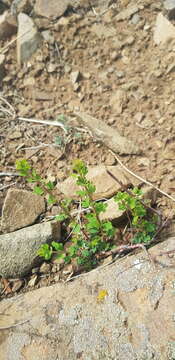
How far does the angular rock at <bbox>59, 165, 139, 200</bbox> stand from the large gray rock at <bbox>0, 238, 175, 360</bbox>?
0.61 metres

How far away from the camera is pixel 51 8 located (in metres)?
4.06

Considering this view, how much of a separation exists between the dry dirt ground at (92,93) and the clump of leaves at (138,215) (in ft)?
1.18

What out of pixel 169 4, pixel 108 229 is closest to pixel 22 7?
pixel 169 4

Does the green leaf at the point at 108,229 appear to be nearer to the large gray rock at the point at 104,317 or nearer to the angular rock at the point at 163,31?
the large gray rock at the point at 104,317

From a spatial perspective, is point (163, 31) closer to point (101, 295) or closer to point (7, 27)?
point (7, 27)

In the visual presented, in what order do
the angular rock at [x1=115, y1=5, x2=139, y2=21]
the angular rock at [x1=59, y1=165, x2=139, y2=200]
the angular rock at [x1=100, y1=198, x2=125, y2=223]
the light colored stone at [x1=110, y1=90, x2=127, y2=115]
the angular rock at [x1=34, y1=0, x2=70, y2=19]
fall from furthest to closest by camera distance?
the angular rock at [x1=34, y1=0, x2=70, y2=19] < the angular rock at [x1=115, y1=5, x2=139, y2=21] < the light colored stone at [x1=110, y1=90, x2=127, y2=115] < the angular rock at [x1=59, y1=165, x2=139, y2=200] < the angular rock at [x1=100, y1=198, x2=125, y2=223]

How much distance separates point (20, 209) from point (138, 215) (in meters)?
0.96

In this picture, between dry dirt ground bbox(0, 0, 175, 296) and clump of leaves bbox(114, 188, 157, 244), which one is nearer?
clump of leaves bbox(114, 188, 157, 244)

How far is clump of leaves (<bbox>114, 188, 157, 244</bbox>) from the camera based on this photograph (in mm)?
2525

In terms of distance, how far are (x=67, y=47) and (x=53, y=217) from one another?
179 centimetres

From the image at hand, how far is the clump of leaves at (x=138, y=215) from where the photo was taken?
8.28 ft

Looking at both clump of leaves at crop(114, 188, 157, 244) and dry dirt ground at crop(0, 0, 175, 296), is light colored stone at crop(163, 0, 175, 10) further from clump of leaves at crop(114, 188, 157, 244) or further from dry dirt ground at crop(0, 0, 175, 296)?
clump of leaves at crop(114, 188, 157, 244)

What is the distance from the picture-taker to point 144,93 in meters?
3.54

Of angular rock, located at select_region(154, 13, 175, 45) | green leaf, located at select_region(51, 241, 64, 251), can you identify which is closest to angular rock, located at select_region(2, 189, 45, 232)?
green leaf, located at select_region(51, 241, 64, 251)
